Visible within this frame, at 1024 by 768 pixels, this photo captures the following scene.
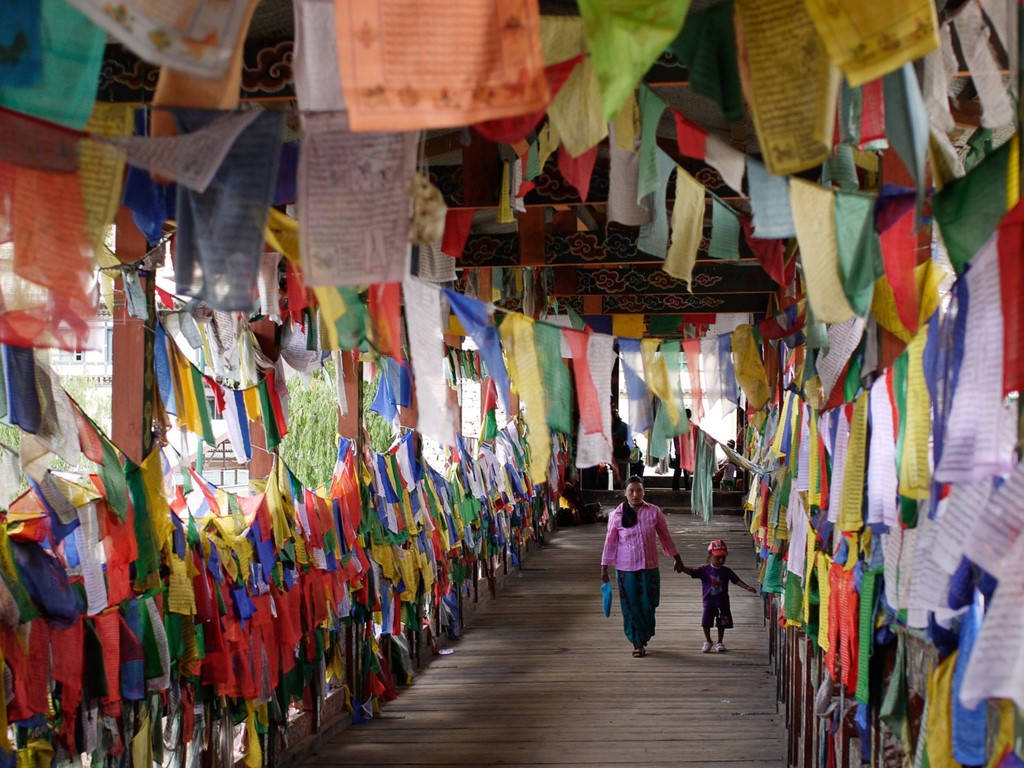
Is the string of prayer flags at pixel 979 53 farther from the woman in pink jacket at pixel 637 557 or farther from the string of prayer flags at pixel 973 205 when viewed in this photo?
the woman in pink jacket at pixel 637 557

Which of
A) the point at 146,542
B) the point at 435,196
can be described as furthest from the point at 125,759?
the point at 435,196

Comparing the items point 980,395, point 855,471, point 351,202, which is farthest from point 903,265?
point 351,202

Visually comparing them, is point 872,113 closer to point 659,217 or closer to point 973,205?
point 973,205

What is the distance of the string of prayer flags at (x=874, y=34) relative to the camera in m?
2.08

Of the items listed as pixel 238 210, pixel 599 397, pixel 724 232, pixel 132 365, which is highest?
pixel 724 232

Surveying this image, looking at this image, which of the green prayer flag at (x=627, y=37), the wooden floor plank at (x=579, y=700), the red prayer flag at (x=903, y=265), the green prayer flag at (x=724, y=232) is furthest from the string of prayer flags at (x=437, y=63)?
the wooden floor plank at (x=579, y=700)

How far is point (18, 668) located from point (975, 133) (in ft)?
11.7

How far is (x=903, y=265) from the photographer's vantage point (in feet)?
10.3

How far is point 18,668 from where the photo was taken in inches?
149

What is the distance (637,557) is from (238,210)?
7.17m

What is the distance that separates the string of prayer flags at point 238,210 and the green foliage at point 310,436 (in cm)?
1129

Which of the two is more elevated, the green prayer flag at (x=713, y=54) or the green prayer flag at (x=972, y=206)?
the green prayer flag at (x=713, y=54)

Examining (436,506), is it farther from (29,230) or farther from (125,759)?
(29,230)

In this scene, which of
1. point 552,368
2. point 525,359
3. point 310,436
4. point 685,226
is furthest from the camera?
point 310,436
